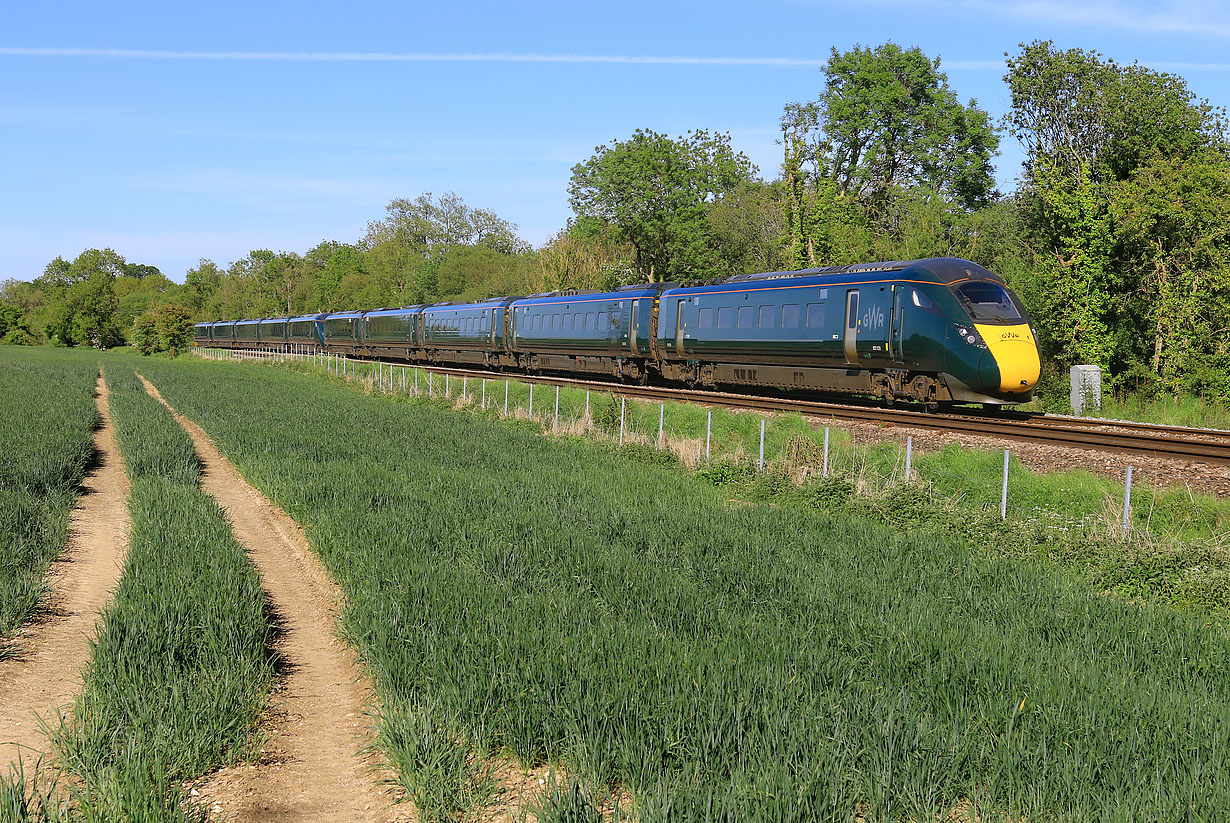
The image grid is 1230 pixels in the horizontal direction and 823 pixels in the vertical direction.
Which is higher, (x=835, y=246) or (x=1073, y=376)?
(x=835, y=246)

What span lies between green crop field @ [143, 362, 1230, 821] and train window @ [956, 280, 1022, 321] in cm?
949

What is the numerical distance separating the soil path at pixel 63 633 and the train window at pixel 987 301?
52.2 ft

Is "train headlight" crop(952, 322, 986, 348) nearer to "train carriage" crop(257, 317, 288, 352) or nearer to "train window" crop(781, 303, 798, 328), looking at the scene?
"train window" crop(781, 303, 798, 328)

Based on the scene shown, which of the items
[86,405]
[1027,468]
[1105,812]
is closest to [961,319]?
[1027,468]

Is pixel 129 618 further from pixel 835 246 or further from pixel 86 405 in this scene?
pixel 835 246

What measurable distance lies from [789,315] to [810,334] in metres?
0.92

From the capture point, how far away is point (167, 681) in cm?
600

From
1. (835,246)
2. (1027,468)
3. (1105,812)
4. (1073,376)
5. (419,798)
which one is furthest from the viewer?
(835,246)

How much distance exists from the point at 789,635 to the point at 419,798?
2948 millimetres

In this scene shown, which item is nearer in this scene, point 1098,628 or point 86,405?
point 1098,628

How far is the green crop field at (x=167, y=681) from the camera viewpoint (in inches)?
186

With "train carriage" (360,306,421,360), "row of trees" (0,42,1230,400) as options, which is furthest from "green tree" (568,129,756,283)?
"train carriage" (360,306,421,360)

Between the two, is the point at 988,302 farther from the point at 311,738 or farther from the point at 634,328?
the point at 311,738

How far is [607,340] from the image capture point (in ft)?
107
